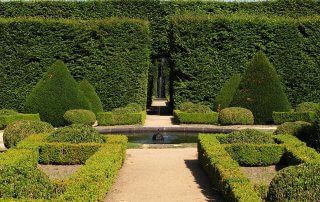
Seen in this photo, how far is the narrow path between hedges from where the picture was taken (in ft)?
26.1

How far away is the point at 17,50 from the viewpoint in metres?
25.2

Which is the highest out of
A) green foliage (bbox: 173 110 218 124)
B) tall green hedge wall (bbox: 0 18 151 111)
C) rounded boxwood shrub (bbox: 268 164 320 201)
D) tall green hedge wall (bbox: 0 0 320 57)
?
tall green hedge wall (bbox: 0 0 320 57)

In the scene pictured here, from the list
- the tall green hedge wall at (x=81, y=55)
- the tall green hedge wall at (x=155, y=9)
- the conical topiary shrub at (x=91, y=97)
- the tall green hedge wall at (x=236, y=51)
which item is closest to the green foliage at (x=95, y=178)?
the conical topiary shrub at (x=91, y=97)

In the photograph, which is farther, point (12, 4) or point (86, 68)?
point (12, 4)

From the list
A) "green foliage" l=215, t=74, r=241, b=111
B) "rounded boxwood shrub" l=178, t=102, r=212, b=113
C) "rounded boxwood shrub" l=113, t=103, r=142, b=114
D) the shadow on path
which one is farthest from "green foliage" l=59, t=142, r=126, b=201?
"green foliage" l=215, t=74, r=241, b=111

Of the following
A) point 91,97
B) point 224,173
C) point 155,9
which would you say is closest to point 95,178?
point 224,173

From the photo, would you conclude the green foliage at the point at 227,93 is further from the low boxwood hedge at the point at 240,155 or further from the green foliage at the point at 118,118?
the low boxwood hedge at the point at 240,155

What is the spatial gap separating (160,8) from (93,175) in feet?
74.5

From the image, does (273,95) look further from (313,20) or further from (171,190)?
(171,190)

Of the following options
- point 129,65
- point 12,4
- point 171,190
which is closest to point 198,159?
point 171,190

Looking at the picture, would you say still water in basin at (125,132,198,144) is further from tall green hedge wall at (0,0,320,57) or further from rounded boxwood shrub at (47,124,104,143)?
tall green hedge wall at (0,0,320,57)

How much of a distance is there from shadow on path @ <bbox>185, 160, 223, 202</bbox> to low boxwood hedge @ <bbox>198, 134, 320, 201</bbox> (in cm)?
14

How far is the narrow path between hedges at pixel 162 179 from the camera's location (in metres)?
7.95

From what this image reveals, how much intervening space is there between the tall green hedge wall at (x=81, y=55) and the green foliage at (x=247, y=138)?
570 inches
